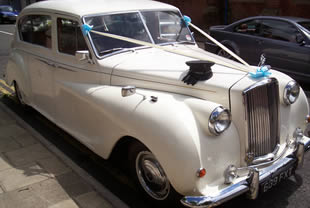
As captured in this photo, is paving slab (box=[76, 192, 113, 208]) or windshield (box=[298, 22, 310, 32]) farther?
windshield (box=[298, 22, 310, 32])

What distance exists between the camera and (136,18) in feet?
14.0

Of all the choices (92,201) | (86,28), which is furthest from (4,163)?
(86,28)

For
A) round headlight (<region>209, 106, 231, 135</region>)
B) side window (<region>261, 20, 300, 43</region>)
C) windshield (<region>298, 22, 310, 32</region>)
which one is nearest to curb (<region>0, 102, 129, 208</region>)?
round headlight (<region>209, 106, 231, 135</region>)

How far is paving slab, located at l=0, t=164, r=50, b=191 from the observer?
363 centimetres

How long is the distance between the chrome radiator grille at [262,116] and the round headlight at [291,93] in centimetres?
27

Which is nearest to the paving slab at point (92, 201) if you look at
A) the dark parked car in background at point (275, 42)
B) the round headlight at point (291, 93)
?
the round headlight at point (291, 93)

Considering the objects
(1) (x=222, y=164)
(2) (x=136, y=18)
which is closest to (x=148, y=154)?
(1) (x=222, y=164)

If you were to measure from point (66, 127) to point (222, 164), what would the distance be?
2.28 meters

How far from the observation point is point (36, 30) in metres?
5.08

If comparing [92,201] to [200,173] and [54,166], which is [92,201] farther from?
[200,173]

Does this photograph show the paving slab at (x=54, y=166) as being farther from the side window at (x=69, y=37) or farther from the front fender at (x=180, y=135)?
the side window at (x=69, y=37)

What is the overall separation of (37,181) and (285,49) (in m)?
5.67

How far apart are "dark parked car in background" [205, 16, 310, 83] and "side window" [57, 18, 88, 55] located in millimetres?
4736

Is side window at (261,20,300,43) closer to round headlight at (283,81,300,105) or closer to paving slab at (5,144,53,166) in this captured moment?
round headlight at (283,81,300,105)
